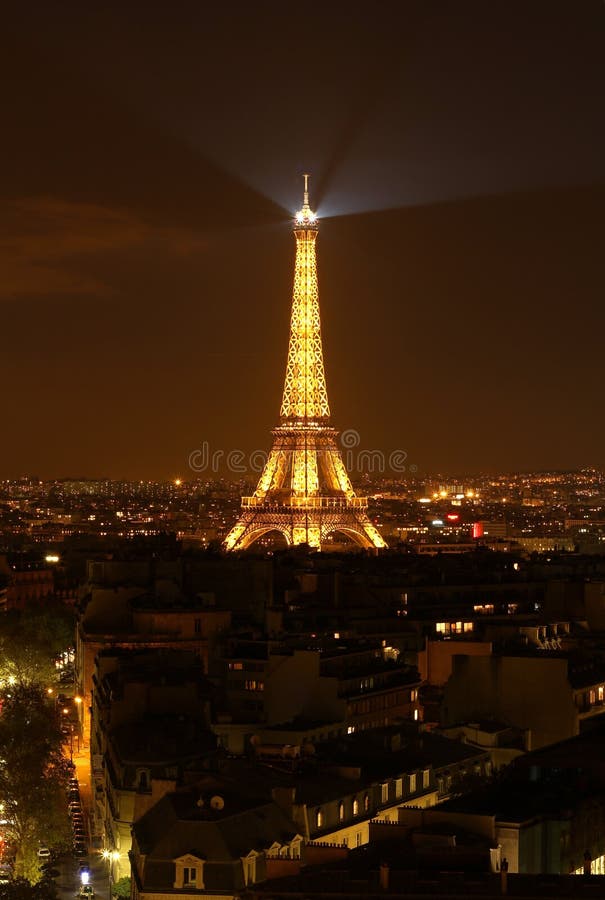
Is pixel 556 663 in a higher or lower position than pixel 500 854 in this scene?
higher

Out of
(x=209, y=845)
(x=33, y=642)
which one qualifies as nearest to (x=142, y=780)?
(x=209, y=845)

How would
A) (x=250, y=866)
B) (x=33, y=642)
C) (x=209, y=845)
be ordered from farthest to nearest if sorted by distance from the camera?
(x=33, y=642), (x=209, y=845), (x=250, y=866)

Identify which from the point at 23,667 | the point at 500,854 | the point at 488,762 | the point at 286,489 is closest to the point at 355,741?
the point at 488,762

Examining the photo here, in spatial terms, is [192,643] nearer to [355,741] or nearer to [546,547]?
[355,741]

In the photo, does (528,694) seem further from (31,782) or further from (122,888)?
(122,888)

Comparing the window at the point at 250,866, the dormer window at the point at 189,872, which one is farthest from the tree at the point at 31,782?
the window at the point at 250,866

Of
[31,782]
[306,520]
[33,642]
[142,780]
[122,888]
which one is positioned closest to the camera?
[122,888]

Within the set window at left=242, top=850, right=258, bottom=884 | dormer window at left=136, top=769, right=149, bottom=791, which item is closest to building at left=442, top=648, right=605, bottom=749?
dormer window at left=136, top=769, right=149, bottom=791
